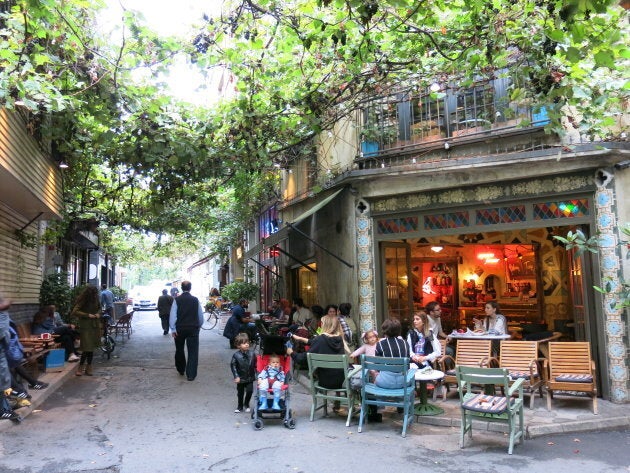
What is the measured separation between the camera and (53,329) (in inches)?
453

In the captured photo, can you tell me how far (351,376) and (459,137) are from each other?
495 centimetres

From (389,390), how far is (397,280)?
4513 millimetres

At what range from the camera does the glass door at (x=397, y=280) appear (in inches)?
429

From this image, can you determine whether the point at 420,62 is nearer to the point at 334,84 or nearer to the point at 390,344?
the point at 334,84

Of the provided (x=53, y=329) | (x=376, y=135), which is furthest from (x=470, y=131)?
(x=53, y=329)

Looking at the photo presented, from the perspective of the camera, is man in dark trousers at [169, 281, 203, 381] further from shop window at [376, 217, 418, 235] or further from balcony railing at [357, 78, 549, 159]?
balcony railing at [357, 78, 549, 159]

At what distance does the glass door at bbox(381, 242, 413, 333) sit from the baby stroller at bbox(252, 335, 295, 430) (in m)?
3.89

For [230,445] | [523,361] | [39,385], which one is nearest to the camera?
[230,445]

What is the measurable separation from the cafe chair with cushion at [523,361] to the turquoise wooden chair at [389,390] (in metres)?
1.94

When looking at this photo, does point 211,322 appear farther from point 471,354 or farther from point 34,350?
point 471,354

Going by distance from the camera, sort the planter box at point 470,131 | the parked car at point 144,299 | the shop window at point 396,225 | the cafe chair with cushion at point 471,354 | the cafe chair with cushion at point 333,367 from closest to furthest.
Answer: the cafe chair with cushion at point 333,367 < the cafe chair with cushion at point 471,354 < the planter box at point 470,131 < the shop window at point 396,225 < the parked car at point 144,299

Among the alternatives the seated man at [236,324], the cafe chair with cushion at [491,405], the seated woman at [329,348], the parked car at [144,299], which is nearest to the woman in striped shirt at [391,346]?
the seated woman at [329,348]

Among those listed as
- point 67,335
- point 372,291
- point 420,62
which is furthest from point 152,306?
point 420,62

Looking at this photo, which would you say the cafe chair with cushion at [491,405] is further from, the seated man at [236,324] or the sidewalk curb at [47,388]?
the seated man at [236,324]
